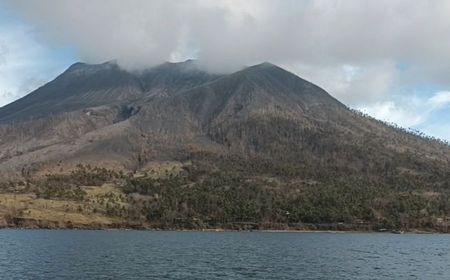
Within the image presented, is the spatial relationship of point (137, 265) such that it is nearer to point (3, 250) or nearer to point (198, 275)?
point (198, 275)

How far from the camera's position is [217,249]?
6432 inches

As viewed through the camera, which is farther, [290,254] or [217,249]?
[217,249]

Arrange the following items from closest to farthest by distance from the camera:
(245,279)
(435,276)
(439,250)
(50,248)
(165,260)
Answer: (245,279)
(435,276)
(165,260)
(50,248)
(439,250)

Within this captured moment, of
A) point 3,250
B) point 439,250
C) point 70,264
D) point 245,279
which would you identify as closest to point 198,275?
point 245,279

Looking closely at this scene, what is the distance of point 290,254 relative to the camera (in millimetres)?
152750

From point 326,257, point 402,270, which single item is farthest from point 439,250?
point 402,270

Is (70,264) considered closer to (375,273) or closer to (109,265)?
(109,265)

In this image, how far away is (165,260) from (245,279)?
34.0 meters

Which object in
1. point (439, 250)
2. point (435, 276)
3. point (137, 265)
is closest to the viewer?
point (435, 276)

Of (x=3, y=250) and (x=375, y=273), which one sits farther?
(x=3, y=250)

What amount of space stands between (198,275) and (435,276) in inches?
1741

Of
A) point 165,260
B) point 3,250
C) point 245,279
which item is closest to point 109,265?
point 165,260

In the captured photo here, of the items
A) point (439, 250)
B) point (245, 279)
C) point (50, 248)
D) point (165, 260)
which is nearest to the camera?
point (245, 279)

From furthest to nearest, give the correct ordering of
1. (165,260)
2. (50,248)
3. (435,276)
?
(50,248)
(165,260)
(435,276)
